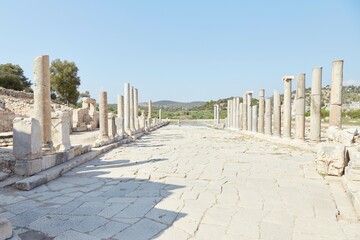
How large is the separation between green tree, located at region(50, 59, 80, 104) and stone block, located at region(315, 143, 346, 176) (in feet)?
130

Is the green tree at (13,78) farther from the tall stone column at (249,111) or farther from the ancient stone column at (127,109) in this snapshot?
the tall stone column at (249,111)

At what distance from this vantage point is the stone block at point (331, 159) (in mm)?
5473

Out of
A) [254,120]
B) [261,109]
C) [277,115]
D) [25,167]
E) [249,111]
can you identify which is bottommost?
[25,167]

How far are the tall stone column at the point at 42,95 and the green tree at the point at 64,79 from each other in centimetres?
3556

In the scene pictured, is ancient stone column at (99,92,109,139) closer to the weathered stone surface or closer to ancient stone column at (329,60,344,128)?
the weathered stone surface

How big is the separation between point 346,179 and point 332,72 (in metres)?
5.56

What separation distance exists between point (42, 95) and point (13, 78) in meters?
39.4

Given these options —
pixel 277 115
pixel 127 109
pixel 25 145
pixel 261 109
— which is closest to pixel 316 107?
pixel 277 115

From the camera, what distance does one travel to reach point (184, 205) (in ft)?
13.0

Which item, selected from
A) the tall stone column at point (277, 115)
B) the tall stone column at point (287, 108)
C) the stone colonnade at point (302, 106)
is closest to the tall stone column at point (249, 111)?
the stone colonnade at point (302, 106)

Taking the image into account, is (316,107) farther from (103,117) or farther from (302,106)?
(103,117)

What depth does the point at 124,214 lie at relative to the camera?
3.67m

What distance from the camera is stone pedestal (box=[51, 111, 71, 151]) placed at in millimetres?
7262

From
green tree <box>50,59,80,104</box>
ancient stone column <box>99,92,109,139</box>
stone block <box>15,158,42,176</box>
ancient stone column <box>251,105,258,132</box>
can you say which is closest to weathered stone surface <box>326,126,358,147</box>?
stone block <box>15,158,42,176</box>
